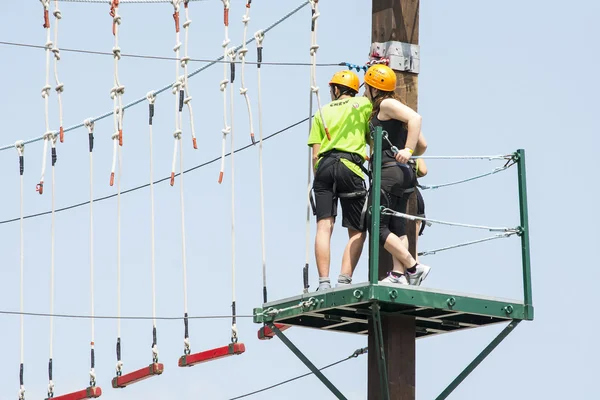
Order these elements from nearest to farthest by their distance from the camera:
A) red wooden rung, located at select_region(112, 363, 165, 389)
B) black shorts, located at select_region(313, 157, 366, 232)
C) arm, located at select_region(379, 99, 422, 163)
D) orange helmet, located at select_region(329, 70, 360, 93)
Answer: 1. arm, located at select_region(379, 99, 422, 163)
2. black shorts, located at select_region(313, 157, 366, 232)
3. orange helmet, located at select_region(329, 70, 360, 93)
4. red wooden rung, located at select_region(112, 363, 165, 389)

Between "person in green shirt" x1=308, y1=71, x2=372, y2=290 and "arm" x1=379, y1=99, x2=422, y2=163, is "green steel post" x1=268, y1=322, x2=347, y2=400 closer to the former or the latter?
"person in green shirt" x1=308, y1=71, x2=372, y2=290

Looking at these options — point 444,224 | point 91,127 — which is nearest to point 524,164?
point 444,224

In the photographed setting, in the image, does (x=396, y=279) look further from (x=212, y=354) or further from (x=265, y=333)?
(x=212, y=354)

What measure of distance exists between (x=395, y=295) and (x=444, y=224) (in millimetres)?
650

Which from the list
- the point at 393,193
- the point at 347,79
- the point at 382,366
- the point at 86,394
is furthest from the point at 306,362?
the point at 86,394

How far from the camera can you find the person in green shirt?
11.9 metres

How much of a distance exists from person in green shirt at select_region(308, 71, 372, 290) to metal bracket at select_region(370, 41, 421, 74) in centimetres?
41

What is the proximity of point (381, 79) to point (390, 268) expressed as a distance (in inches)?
56.5

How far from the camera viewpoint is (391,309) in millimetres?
11758

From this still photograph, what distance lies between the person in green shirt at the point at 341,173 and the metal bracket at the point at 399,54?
415 millimetres

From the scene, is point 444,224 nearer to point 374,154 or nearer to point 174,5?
point 374,154

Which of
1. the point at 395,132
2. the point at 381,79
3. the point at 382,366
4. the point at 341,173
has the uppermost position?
the point at 381,79

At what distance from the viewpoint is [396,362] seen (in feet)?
38.9

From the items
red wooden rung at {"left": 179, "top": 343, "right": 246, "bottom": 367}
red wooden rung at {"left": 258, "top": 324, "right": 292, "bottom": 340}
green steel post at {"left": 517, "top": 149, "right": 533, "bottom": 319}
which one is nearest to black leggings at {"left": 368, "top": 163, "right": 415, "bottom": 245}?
green steel post at {"left": 517, "top": 149, "right": 533, "bottom": 319}
